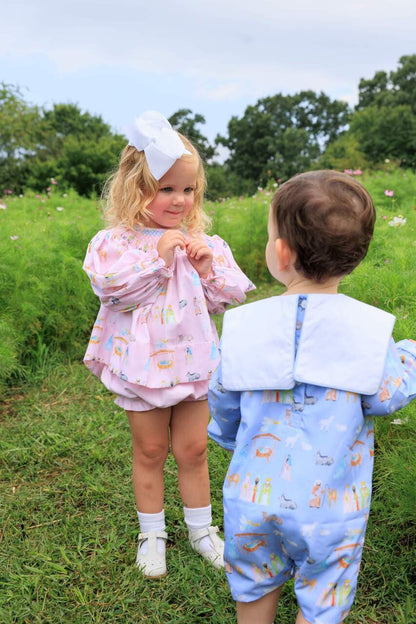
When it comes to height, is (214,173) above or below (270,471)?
below

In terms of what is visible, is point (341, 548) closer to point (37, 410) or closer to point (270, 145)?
point (37, 410)

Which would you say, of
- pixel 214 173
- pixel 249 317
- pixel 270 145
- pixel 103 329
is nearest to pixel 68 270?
pixel 103 329

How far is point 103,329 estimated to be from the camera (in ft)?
7.47

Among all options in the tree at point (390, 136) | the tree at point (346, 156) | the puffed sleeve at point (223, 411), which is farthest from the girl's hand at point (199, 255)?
the tree at point (390, 136)

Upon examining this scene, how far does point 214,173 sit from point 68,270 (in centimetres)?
3123

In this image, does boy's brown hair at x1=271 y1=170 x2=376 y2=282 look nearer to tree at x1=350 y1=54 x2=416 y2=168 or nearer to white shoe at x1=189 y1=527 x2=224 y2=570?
white shoe at x1=189 y1=527 x2=224 y2=570

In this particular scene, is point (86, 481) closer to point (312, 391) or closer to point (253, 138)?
point (312, 391)

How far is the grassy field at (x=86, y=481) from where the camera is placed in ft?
7.23

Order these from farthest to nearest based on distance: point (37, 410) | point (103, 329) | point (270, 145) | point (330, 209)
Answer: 1. point (270, 145)
2. point (37, 410)
3. point (103, 329)
4. point (330, 209)

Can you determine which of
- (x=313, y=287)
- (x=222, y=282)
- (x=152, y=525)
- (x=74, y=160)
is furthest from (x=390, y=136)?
(x=313, y=287)

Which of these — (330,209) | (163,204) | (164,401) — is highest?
(330,209)

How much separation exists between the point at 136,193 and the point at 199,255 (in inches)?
12.6

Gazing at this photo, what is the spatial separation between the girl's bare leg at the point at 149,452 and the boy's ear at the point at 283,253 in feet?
3.26

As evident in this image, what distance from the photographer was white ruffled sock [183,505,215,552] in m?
2.41
